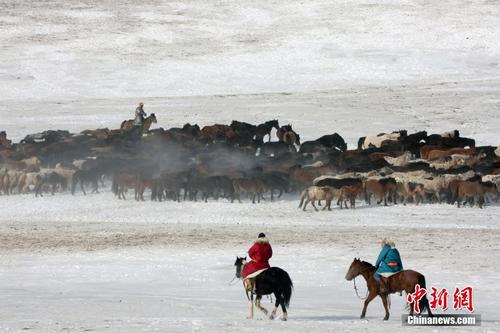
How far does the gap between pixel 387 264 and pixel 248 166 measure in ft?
55.7

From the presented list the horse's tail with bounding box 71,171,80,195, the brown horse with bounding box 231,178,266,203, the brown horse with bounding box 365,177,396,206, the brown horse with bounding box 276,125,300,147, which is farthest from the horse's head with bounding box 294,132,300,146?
the brown horse with bounding box 365,177,396,206

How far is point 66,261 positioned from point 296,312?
599cm

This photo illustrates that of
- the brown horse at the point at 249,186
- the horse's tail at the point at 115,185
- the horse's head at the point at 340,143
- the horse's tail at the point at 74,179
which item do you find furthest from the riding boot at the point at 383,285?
the horse's head at the point at 340,143

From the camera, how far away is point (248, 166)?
30.7 metres

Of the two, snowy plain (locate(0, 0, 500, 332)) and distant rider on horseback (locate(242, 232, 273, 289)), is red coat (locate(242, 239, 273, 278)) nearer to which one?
distant rider on horseback (locate(242, 232, 273, 289))

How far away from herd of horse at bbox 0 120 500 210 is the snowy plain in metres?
0.68

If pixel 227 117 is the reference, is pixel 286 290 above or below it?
below

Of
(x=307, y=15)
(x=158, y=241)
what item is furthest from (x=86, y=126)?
(x=307, y=15)

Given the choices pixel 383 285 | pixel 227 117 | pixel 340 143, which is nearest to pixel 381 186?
pixel 340 143

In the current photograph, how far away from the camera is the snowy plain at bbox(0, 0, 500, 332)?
15.3 metres

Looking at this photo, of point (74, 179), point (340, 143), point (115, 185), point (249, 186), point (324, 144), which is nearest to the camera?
point (249, 186)

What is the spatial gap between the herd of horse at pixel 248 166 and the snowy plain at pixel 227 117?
68 centimetres

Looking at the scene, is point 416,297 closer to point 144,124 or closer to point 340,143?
point 340,143

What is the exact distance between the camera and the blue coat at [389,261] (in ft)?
45.2
